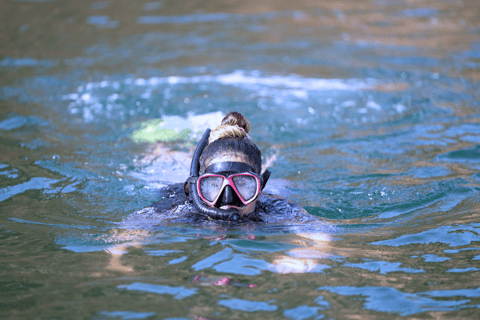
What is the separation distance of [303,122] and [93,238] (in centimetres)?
401

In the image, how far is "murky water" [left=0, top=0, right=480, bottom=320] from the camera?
249 cm

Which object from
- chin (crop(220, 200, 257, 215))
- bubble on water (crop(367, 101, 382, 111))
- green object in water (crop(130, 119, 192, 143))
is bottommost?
bubble on water (crop(367, 101, 382, 111))

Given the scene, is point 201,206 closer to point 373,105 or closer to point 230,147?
point 230,147

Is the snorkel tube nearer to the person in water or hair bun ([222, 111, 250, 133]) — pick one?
the person in water

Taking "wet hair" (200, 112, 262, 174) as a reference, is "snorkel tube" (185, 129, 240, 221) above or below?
below

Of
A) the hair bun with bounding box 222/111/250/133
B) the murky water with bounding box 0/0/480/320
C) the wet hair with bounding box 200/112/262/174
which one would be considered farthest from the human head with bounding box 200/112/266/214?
the murky water with bounding box 0/0/480/320

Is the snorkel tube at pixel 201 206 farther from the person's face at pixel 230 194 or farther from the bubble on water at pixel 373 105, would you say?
the bubble on water at pixel 373 105

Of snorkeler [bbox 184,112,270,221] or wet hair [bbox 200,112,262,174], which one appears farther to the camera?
wet hair [bbox 200,112,262,174]

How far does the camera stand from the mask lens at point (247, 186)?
3.22 metres

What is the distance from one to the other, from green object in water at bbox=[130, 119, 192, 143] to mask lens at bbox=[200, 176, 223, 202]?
2.84 metres

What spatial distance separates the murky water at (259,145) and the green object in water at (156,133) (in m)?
0.04

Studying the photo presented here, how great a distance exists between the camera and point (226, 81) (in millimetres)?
8367

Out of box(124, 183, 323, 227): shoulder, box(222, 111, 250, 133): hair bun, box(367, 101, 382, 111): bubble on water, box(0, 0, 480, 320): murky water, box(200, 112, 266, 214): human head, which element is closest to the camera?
box(0, 0, 480, 320): murky water

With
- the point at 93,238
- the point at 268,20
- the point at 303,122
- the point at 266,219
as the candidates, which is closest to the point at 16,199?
the point at 93,238
